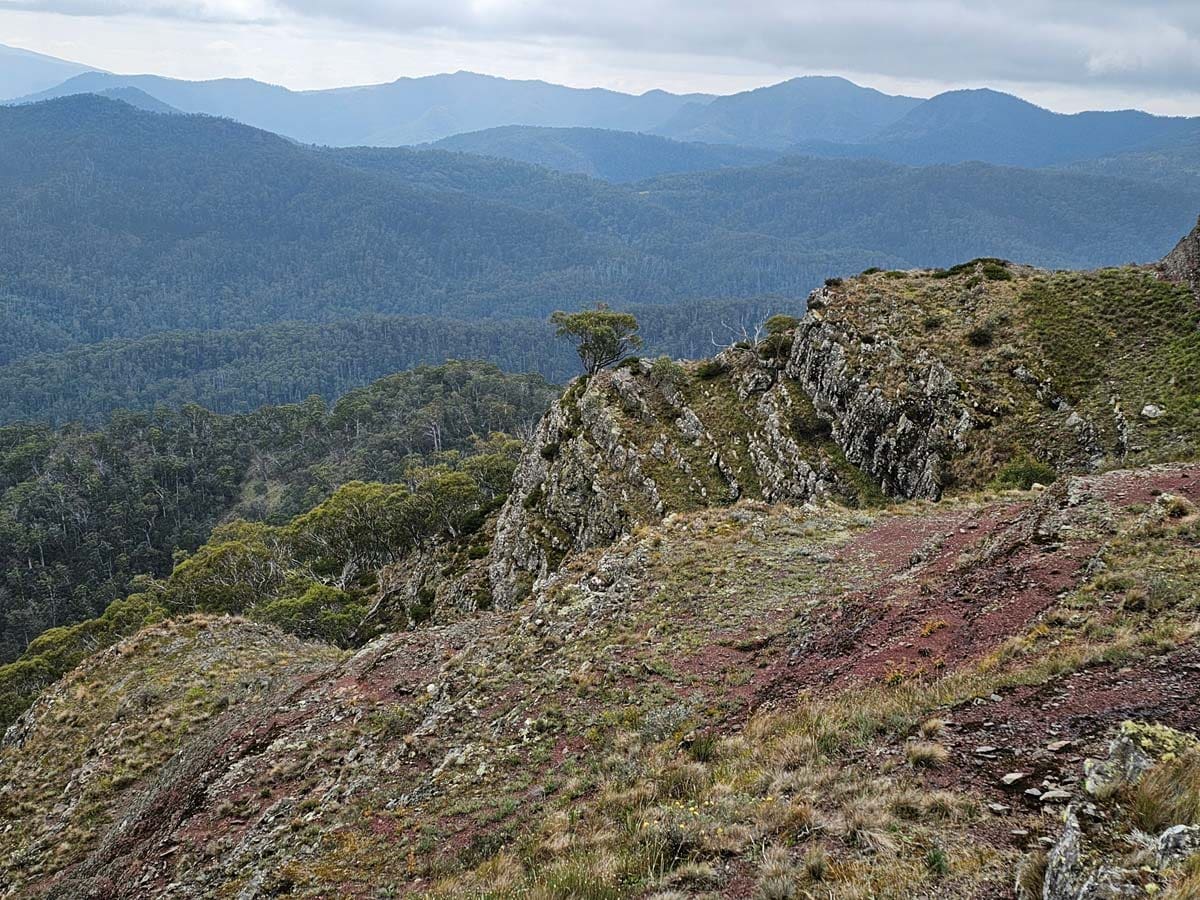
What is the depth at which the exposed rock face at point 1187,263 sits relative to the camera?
122ft

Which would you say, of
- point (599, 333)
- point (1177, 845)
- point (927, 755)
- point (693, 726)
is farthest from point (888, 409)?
point (1177, 845)

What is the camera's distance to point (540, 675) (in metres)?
18.0

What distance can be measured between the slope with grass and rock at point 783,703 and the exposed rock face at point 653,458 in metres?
2.40

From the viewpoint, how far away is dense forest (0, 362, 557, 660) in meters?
112

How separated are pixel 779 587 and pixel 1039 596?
23.4 ft

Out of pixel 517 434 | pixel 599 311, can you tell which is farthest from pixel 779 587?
pixel 517 434

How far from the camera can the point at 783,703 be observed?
46.0 ft

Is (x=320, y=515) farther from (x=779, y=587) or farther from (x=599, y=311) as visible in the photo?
(x=779, y=587)

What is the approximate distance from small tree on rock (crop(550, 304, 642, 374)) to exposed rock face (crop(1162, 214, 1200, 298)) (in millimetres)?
37691

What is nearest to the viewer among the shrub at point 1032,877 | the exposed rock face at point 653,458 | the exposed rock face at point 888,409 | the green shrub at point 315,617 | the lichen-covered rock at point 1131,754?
the shrub at point 1032,877

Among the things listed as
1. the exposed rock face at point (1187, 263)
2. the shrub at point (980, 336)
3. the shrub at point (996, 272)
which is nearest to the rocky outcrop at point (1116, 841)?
the shrub at point (980, 336)

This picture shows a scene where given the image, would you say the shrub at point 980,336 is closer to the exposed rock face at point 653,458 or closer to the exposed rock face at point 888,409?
the exposed rock face at point 888,409

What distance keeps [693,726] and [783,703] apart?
187 cm

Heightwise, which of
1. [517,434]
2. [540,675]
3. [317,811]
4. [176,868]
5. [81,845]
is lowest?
[517,434]
